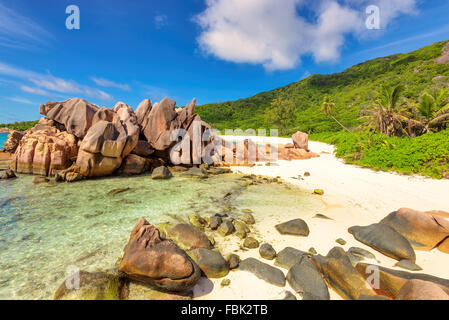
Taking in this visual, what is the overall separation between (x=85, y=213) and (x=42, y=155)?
11408 millimetres

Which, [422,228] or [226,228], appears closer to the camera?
[422,228]

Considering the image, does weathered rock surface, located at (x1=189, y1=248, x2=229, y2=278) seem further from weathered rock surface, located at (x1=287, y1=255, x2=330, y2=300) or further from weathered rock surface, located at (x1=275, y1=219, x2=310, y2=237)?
weathered rock surface, located at (x1=275, y1=219, x2=310, y2=237)

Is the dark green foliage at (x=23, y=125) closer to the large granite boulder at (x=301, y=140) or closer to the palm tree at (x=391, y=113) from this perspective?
the large granite boulder at (x=301, y=140)

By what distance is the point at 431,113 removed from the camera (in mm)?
18578

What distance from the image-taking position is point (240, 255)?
558cm

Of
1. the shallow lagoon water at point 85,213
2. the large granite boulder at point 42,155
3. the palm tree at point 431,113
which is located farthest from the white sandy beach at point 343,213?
the large granite boulder at point 42,155

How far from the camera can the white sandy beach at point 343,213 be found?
4.31 metres

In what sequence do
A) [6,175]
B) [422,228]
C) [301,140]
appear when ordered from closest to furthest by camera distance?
[422,228], [6,175], [301,140]

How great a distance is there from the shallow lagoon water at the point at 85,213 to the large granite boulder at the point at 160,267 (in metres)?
1.41

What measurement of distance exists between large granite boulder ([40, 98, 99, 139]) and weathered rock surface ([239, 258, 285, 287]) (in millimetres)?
18776

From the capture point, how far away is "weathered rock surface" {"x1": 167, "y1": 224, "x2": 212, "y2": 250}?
5934 millimetres

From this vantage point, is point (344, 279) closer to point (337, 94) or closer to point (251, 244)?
point (251, 244)

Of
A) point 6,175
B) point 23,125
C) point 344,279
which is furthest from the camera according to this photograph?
point 23,125

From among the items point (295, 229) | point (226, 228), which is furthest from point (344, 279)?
point (226, 228)
